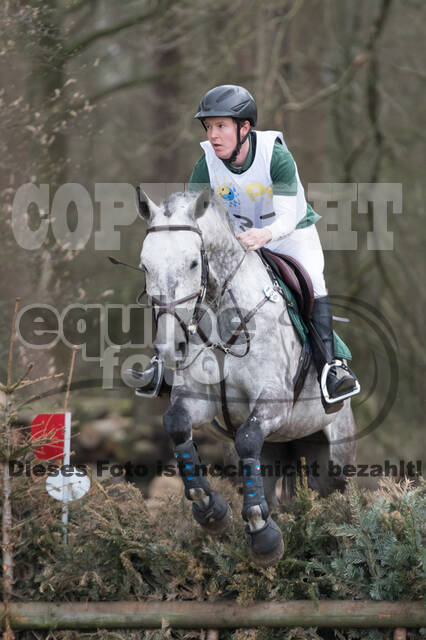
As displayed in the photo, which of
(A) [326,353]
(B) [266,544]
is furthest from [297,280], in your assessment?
(B) [266,544]

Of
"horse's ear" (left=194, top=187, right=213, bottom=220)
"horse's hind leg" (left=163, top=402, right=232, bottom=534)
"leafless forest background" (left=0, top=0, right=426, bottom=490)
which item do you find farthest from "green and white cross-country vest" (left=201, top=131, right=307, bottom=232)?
"leafless forest background" (left=0, top=0, right=426, bottom=490)

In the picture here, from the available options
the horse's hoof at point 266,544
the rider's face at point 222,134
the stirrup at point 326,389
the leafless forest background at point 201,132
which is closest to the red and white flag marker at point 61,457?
the horse's hoof at point 266,544

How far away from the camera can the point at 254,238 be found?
3455mm

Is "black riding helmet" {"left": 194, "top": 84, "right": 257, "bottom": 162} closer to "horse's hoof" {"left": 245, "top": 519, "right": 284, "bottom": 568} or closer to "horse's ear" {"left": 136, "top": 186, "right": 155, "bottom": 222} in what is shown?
"horse's ear" {"left": 136, "top": 186, "right": 155, "bottom": 222}

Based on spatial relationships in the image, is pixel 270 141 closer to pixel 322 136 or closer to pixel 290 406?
pixel 290 406

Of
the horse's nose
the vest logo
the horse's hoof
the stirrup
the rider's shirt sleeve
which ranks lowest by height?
the horse's hoof

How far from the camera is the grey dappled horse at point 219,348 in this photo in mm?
3057

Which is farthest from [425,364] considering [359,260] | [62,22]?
[62,22]

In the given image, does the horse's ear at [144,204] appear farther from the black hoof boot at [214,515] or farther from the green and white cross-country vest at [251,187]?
the black hoof boot at [214,515]

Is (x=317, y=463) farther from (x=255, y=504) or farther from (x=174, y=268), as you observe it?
(x=174, y=268)

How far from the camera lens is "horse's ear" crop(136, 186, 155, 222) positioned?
3.23 meters

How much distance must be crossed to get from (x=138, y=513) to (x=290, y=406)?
3.23 feet

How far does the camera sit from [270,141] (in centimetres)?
365

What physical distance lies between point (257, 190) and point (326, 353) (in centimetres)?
87
